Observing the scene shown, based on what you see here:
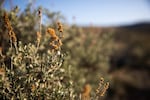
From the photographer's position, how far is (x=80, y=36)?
11.7m

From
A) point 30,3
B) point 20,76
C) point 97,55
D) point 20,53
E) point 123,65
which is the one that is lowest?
point 123,65

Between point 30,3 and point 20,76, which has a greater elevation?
point 30,3

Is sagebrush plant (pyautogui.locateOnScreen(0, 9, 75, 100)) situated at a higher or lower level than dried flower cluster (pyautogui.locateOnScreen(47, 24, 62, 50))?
lower

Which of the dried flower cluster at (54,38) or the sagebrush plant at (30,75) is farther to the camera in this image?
the sagebrush plant at (30,75)

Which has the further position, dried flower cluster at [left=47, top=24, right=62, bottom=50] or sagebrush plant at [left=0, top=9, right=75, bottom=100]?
sagebrush plant at [left=0, top=9, right=75, bottom=100]

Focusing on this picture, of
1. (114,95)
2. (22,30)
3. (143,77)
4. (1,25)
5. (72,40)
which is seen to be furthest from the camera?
(143,77)

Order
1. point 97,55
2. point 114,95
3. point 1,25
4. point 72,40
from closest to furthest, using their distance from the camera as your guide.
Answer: point 1,25, point 72,40, point 97,55, point 114,95

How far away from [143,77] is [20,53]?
1735cm

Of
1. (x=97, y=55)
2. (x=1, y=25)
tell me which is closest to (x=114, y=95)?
(x=97, y=55)

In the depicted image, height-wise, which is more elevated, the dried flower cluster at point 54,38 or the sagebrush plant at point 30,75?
the dried flower cluster at point 54,38

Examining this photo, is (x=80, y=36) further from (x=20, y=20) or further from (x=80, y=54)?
(x=20, y=20)

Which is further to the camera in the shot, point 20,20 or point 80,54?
point 80,54

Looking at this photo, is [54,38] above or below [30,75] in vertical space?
above

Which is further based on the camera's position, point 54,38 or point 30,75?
point 30,75
